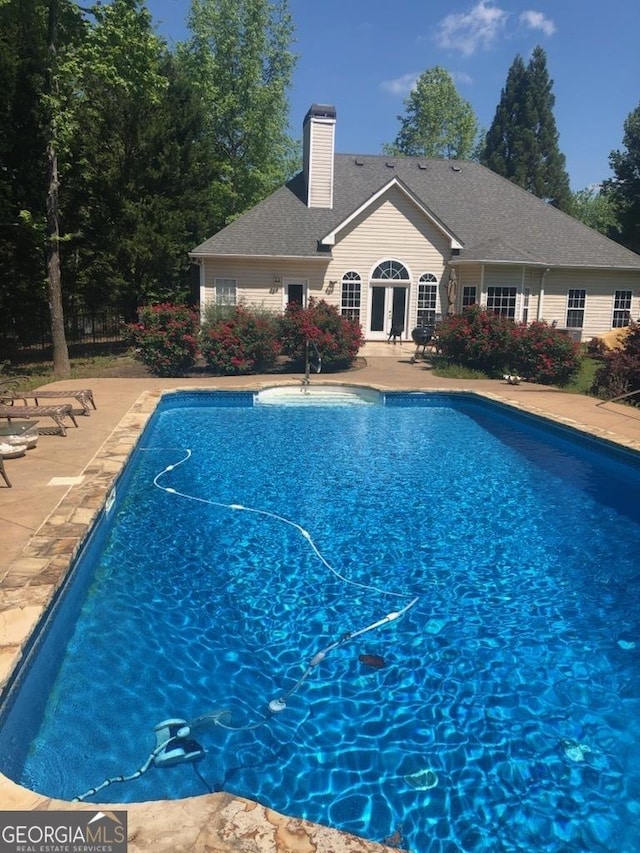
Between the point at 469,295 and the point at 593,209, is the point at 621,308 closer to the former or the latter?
the point at 469,295

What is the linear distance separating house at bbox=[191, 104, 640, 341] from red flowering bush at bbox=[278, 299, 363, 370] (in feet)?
14.3

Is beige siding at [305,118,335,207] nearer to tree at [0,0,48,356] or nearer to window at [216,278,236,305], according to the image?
window at [216,278,236,305]

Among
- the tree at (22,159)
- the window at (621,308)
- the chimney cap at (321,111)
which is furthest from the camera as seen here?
the window at (621,308)

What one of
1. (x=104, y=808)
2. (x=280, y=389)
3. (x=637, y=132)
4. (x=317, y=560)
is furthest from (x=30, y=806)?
(x=637, y=132)

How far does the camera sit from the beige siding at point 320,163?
2330cm

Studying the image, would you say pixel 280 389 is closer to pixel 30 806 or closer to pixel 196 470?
pixel 196 470

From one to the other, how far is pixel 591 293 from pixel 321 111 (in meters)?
12.4

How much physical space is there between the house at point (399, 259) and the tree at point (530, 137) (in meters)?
24.7

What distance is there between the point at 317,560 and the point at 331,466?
11.1 ft

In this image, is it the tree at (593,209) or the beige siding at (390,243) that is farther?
the tree at (593,209)

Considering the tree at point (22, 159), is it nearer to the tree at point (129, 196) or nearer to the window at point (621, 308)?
the tree at point (129, 196)

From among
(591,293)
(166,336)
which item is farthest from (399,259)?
(166,336)

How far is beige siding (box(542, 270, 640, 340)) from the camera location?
23359 mm

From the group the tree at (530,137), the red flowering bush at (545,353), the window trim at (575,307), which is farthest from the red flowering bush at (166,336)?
the tree at (530,137)
